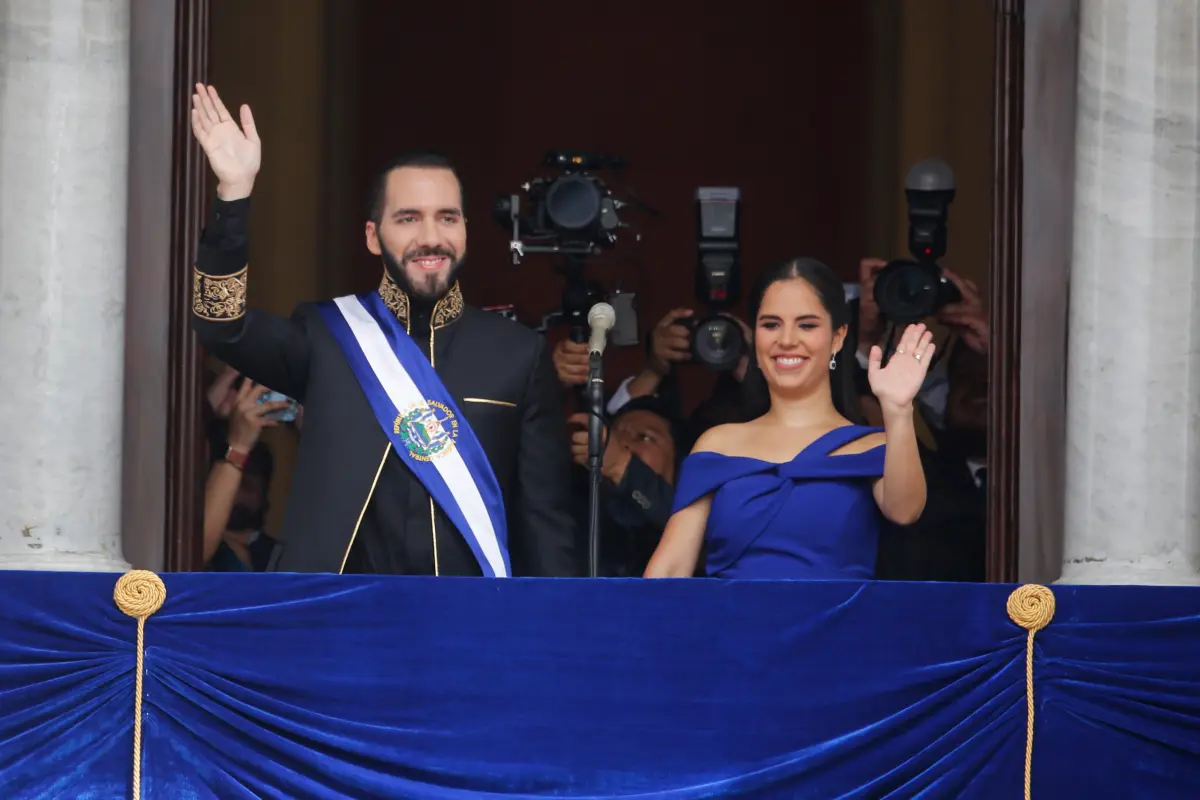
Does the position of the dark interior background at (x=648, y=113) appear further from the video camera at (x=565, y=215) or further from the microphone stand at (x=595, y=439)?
the microphone stand at (x=595, y=439)

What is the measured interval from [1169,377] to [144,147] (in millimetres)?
2413

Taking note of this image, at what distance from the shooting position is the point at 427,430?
5.23 meters

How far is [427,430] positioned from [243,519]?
112 cm

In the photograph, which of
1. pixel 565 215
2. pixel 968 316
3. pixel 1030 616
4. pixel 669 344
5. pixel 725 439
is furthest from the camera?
pixel 669 344

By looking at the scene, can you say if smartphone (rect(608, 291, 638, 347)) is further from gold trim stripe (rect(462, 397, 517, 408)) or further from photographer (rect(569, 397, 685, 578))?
gold trim stripe (rect(462, 397, 517, 408))

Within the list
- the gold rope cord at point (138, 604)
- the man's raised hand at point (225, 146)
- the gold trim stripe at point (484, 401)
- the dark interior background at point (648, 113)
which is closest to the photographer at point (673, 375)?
the gold trim stripe at point (484, 401)

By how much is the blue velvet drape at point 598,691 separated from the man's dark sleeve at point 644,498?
1.35 m

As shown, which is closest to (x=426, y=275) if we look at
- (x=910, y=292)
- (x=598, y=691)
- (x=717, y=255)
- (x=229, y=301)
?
(x=229, y=301)

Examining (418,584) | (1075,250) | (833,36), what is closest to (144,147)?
(418,584)

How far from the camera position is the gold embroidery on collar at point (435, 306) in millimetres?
5445

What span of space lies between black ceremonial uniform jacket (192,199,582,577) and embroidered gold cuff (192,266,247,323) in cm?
4

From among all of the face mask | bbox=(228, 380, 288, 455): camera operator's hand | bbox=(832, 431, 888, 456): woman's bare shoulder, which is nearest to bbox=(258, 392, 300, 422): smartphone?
bbox=(228, 380, 288, 455): camera operator's hand

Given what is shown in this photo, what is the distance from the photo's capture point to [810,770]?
4.29 meters

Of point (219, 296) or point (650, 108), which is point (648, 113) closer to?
point (650, 108)
